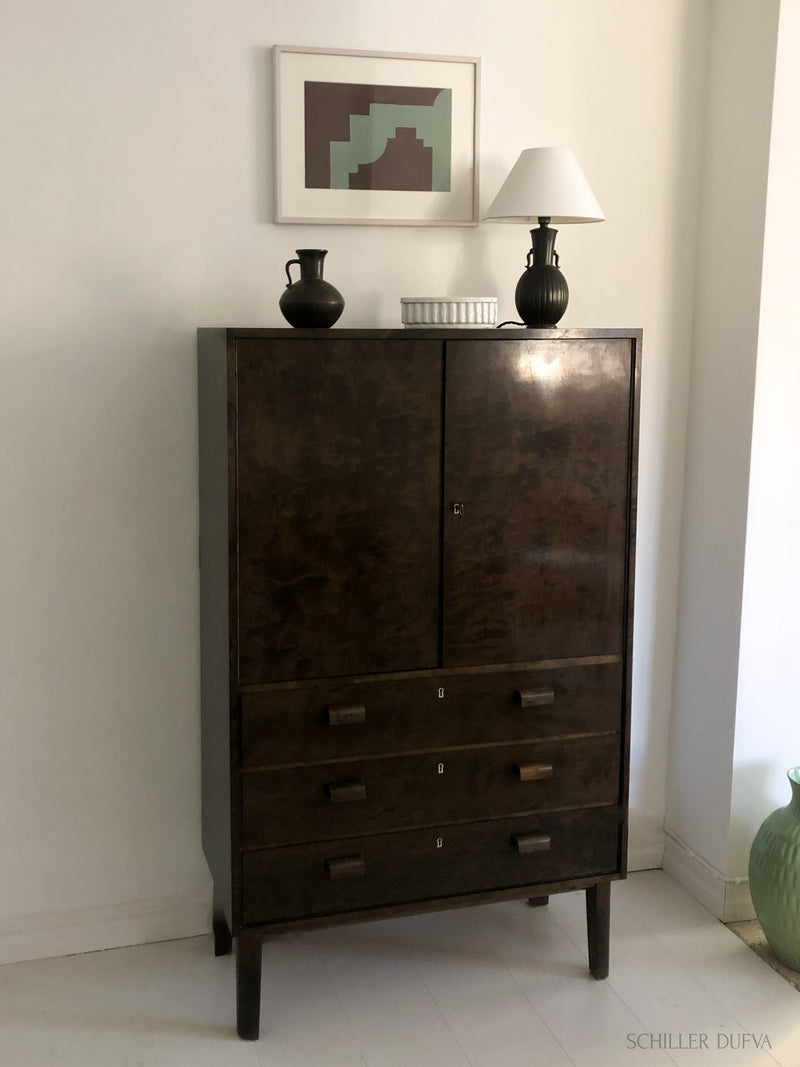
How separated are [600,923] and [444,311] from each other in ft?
4.49

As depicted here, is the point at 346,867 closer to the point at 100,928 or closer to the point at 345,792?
the point at 345,792

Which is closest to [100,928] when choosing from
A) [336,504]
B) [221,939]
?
[221,939]

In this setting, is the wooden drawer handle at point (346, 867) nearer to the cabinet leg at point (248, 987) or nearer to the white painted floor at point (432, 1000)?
the cabinet leg at point (248, 987)

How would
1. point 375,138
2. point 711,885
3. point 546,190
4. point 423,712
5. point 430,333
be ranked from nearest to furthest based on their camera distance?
point 430,333 → point 423,712 → point 546,190 → point 375,138 → point 711,885

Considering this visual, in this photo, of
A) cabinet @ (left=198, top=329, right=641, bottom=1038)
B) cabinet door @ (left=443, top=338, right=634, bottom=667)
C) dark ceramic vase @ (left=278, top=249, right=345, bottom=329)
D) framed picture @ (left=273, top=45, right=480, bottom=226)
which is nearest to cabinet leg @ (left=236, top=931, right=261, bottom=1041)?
cabinet @ (left=198, top=329, right=641, bottom=1038)

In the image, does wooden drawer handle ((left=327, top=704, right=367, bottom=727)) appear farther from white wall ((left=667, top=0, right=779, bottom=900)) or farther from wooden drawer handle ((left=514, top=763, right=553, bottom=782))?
white wall ((left=667, top=0, right=779, bottom=900))

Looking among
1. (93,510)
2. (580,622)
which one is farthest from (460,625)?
(93,510)

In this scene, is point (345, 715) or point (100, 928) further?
point (100, 928)

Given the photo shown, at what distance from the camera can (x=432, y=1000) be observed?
239cm

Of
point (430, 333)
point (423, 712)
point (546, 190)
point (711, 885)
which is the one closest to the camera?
point (430, 333)

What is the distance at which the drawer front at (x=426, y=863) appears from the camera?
2.23 metres

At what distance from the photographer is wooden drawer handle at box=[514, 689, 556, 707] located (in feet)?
7.63

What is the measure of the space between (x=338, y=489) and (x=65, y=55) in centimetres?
106

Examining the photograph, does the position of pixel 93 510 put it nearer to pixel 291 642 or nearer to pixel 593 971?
pixel 291 642
